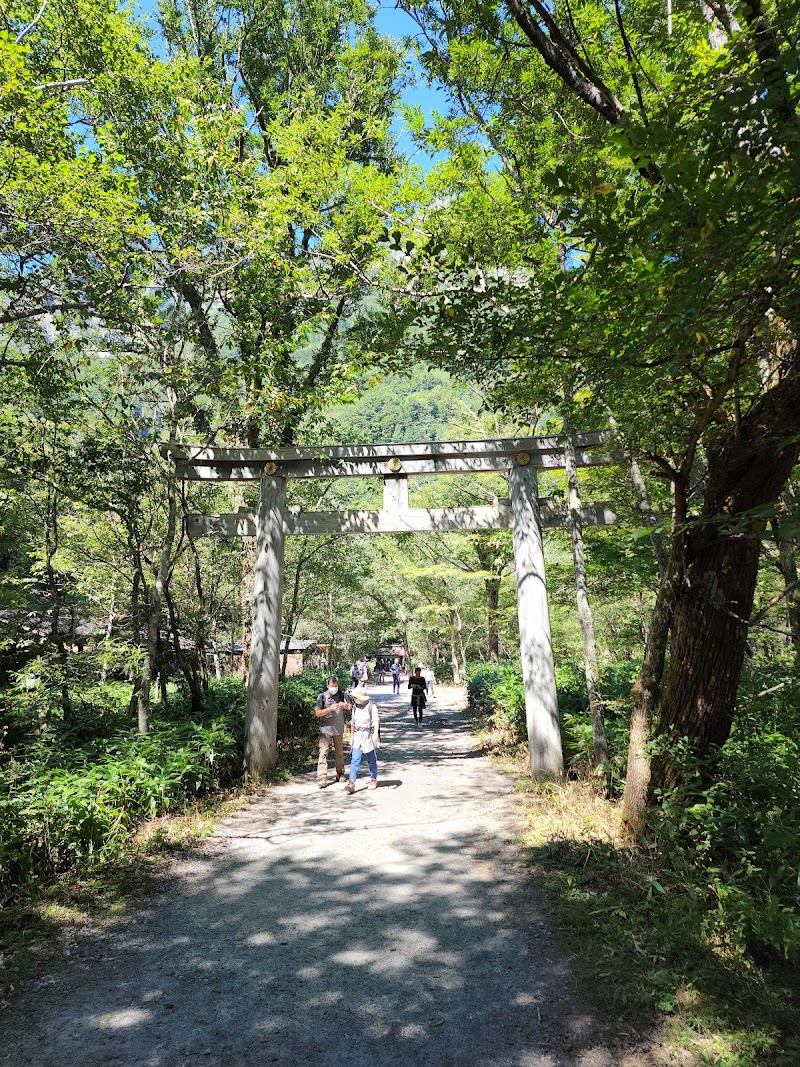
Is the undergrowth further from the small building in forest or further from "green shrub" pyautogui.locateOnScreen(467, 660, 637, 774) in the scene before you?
the small building in forest

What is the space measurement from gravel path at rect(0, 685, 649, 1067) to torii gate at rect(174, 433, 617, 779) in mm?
2510

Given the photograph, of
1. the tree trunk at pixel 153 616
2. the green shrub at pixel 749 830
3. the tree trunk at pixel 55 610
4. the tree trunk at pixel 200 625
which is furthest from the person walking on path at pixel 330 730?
the green shrub at pixel 749 830

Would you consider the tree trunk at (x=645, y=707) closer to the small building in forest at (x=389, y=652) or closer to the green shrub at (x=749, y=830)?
the green shrub at (x=749, y=830)

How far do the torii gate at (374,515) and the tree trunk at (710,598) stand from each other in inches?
144

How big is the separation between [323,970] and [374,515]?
593 cm

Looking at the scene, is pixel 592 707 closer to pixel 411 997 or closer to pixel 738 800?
pixel 738 800

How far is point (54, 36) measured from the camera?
7492 mm

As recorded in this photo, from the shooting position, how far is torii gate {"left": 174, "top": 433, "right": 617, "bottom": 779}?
789 cm

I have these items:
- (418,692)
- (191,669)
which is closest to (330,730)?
(191,669)

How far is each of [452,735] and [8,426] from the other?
10.5 meters

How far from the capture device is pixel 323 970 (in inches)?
131

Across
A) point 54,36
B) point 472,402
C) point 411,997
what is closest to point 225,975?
point 411,997

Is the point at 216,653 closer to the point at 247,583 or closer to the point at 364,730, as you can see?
the point at 247,583

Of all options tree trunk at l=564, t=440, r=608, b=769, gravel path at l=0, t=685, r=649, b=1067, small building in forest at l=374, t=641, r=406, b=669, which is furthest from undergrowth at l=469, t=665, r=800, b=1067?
small building in forest at l=374, t=641, r=406, b=669
